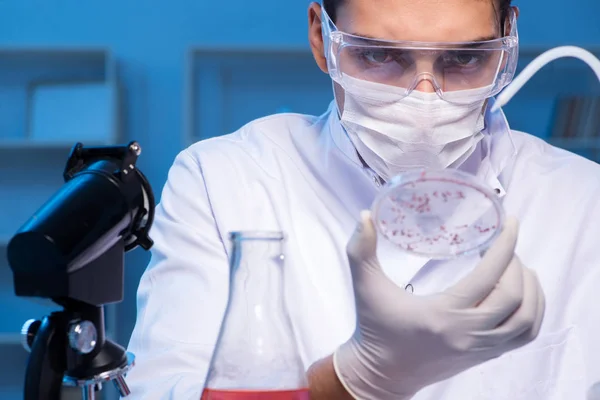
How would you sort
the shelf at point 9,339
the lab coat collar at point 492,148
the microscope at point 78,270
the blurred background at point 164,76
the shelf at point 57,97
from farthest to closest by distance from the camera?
the blurred background at point 164,76
the shelf at point 57,97
the shelf at point 9,339
the lab coat collar at point 492,148
the microscope at point 78,270

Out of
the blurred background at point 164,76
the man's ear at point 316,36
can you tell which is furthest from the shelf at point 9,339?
the man's ear at point 316,36

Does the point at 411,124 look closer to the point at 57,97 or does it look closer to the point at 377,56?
the point at 377,56

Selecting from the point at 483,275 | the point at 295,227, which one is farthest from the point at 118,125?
the point at 483,275

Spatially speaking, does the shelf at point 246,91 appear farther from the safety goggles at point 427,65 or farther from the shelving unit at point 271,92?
the safety goggles at point 427,65

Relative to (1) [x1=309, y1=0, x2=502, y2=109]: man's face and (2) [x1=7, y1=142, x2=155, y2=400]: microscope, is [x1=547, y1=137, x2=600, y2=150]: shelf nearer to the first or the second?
(1) [x1=309, y1=0, x2=502, y2=109]: man's face

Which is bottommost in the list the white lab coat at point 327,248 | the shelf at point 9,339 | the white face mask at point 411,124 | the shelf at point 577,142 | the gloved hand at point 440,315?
the shelf at point 9,339

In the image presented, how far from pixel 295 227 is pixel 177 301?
Result: 308 millimetres

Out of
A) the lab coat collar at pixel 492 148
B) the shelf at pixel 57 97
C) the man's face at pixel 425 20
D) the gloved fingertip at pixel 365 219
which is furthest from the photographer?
the shelf at pixel 57 97

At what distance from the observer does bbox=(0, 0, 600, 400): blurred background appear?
12.6ft

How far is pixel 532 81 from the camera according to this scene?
12.9 feet

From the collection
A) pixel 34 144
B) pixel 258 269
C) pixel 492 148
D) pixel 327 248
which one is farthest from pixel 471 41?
pixel 34 144

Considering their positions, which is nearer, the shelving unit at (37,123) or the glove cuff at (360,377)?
the glove cuff at (360,377)

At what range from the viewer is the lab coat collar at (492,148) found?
4.91ft

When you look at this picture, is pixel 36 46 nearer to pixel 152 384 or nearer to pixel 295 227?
pixel 295 227
